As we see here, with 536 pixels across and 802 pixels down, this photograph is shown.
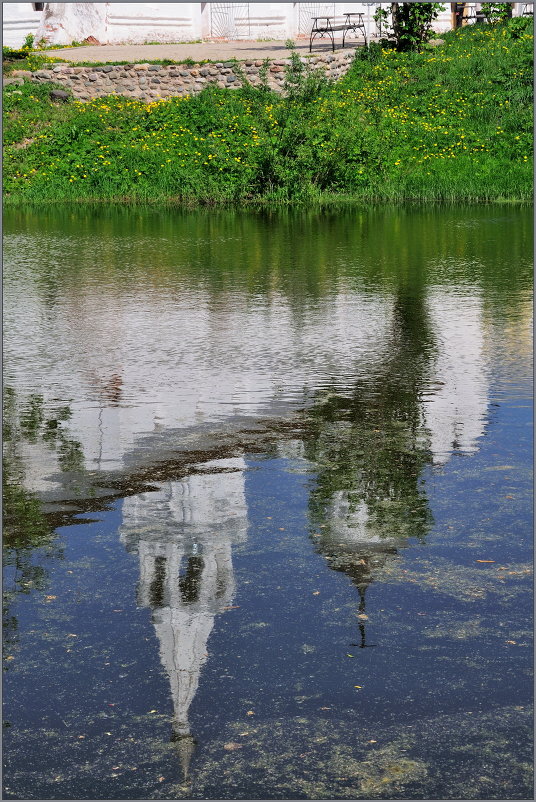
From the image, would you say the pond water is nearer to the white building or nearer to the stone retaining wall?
the stone retaining wall

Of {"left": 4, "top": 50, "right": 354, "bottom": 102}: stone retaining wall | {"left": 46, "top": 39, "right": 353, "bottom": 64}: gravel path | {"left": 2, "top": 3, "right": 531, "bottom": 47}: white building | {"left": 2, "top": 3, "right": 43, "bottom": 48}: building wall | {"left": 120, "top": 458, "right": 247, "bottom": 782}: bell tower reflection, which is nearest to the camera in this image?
{"left": 120, "top": 458, "right": 247, "bottom": 782}: bell tower reflection

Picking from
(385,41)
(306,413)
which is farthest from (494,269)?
(385,41)

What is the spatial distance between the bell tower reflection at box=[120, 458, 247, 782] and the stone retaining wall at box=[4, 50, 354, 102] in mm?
26390

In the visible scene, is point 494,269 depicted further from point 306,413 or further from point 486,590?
point 486,590

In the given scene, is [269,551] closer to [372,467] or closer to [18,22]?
[372,467]

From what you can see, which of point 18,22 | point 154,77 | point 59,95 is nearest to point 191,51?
point 154,77

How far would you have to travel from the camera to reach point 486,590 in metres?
4.95

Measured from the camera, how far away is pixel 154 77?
32188mm

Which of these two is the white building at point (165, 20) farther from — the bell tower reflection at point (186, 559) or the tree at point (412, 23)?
Answer: the bell tower reflection at point (186, 559)

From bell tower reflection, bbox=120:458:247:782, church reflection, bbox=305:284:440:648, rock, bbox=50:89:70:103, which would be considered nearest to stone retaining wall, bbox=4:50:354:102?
rock, bbox=50:89:70:103

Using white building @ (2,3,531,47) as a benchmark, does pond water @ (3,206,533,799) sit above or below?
below

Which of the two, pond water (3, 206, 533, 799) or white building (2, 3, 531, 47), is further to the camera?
white building (2, 3, 531, 47)

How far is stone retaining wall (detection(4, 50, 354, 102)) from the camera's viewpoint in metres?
31.9

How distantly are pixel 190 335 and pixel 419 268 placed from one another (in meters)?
4.70
